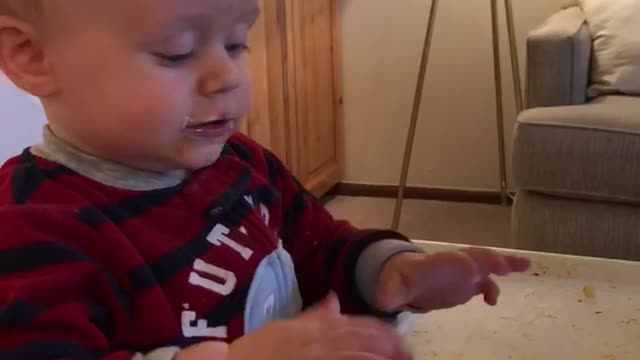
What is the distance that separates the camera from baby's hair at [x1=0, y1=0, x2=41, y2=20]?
50cm

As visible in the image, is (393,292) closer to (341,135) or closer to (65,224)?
(65,224)

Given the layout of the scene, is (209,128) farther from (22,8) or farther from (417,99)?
(417,99)

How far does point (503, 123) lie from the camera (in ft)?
8.70

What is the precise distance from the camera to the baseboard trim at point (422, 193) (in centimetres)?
273

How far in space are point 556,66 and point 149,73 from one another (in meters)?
1.63


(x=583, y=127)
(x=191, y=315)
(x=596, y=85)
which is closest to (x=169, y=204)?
(x=191, y=315)

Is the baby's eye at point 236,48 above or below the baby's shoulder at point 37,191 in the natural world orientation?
above

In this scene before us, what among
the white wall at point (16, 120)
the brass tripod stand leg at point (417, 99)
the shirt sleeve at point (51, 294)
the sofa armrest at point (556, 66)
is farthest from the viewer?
the brass tripod stand leg at point (417, 99)

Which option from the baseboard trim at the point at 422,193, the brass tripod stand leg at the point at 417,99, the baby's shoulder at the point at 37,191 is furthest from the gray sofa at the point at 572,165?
the baby's shoulder at the point at 37,191

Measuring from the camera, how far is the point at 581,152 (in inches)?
71.4

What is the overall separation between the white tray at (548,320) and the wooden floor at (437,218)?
5.22ft

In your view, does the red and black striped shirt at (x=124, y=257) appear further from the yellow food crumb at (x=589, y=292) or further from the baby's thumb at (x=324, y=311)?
the yellow food crumb at (x=589, y=292)

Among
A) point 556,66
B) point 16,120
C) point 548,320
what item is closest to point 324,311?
point 548,320

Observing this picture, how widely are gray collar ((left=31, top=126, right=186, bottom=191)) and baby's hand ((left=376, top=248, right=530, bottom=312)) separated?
18cm
